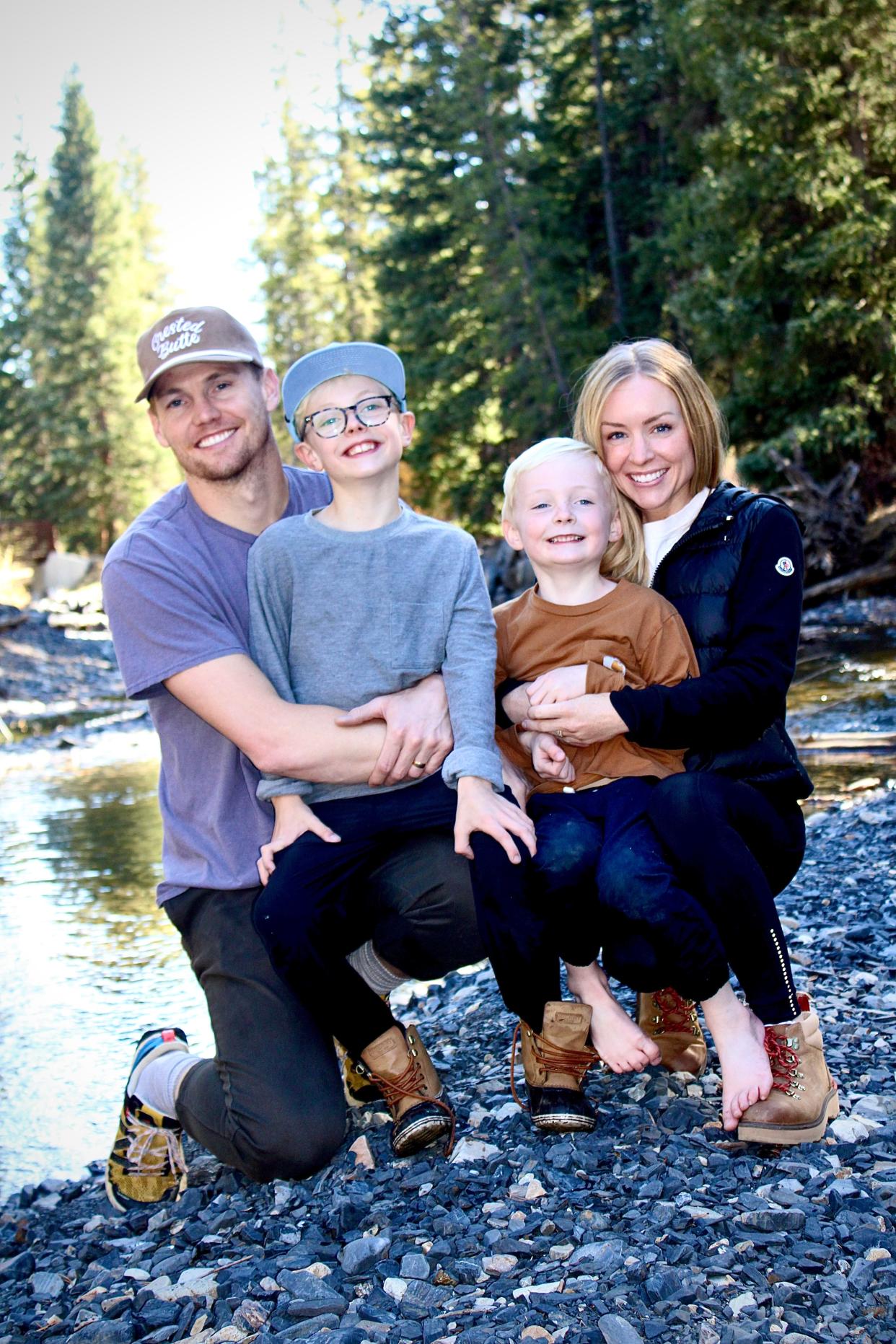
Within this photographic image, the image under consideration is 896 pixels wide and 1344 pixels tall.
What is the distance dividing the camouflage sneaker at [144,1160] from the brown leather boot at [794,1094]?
1544mm

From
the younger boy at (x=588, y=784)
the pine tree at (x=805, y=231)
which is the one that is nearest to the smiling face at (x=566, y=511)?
the younger boy at (x=588, y=784)

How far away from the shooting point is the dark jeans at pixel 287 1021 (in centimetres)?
298

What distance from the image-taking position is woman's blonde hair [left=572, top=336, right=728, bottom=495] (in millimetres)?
3199

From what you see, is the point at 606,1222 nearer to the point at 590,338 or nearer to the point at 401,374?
the point at 401,374

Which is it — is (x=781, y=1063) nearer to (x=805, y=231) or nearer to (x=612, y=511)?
(x=612, y=511)

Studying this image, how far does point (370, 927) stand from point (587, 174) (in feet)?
89.0

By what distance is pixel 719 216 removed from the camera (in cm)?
1858

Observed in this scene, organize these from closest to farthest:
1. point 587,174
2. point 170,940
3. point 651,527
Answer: point 651,527 → point 170,940 → point 587,174

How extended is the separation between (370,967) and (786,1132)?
123cm

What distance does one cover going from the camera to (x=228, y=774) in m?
3.37

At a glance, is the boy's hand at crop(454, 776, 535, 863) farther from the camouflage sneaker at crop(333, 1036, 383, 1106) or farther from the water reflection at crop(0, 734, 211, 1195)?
the water reflection at crop(0, 734, 211, 1195)

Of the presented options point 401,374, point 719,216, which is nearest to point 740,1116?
point 401,374

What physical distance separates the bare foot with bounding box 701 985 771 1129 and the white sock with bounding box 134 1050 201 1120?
1.46m

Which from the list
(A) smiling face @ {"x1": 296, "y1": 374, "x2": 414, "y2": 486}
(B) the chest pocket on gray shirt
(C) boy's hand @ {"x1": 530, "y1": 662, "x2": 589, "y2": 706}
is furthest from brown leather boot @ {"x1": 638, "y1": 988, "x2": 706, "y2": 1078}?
(A) smiling face @ {"x1": 296, "y1": 374, "x2": 414, "y2": 486}
